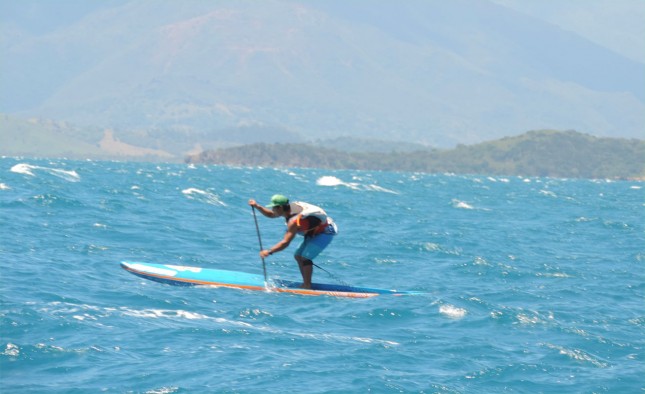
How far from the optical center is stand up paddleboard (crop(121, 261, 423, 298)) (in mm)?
25438

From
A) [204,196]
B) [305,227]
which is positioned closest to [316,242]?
[305,227]

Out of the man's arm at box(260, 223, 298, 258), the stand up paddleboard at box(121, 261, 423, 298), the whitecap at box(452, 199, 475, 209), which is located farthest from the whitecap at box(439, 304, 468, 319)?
the whitecap at box(452, 199, 475, 209)

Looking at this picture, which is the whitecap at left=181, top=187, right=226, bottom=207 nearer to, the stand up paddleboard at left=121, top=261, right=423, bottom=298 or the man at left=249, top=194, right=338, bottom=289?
the stand up paddleboard at left=121, top=261, right=423, bottom=298

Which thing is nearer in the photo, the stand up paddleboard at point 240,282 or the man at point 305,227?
the man at point 305,227

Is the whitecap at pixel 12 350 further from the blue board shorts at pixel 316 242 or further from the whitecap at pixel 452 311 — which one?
the whitecap at pixel 452 311

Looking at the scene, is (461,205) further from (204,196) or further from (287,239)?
(287,239)

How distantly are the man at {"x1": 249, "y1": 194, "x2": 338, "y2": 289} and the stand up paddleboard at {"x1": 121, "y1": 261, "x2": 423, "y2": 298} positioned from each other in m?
0.44

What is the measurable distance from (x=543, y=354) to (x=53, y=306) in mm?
9803

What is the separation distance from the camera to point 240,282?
84.9ft

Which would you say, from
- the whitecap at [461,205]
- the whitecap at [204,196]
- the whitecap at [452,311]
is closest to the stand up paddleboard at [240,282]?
the whitecap at [452,311]

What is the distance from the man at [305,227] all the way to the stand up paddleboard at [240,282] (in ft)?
1.46

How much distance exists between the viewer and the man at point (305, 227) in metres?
24.4

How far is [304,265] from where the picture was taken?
25531 millimetres

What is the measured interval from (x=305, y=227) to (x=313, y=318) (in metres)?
3.24
